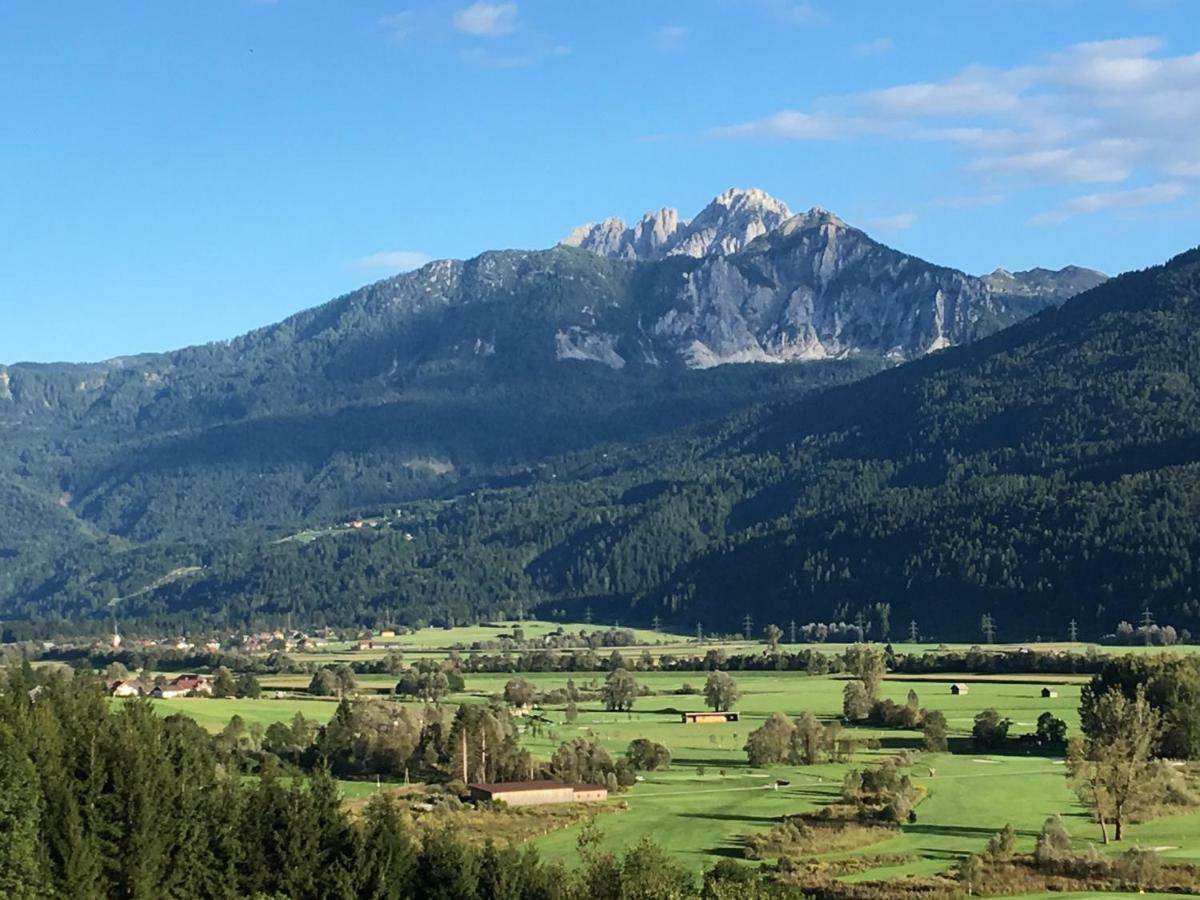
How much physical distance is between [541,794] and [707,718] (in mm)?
29286

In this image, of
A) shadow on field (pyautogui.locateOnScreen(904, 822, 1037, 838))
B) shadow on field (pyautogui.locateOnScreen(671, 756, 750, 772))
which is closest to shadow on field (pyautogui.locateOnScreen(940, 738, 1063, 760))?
shadow on field (pyautogui.locateOnScreen(671, 756, 750, 772))

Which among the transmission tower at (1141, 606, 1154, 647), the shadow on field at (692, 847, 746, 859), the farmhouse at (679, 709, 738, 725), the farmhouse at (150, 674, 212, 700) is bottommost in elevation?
the shadow on field at (692, 847, 746, 859)

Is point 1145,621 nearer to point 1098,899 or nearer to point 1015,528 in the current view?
point 1015,528

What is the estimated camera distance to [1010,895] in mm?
58625

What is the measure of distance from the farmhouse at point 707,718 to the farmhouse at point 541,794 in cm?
2642

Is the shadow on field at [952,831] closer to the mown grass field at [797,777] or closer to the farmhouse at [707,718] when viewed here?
the mown grass field at [797,777]

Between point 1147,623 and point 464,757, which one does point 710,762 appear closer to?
point 464,757

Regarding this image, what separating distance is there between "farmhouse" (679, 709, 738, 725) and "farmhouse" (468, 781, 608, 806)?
2642 cm

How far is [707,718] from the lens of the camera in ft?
364

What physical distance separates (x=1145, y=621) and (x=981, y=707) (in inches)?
2261

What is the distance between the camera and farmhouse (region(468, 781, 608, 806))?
82.1 meters

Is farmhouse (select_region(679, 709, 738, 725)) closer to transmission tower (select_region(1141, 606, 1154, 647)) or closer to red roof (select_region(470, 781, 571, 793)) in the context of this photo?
red roof (select_region(470, 781, 571, 793))

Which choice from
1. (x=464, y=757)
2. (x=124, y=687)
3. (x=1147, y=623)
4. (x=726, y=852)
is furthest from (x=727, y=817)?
(x=1147, y=623)

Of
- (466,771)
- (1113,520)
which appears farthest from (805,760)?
(1113,520)
